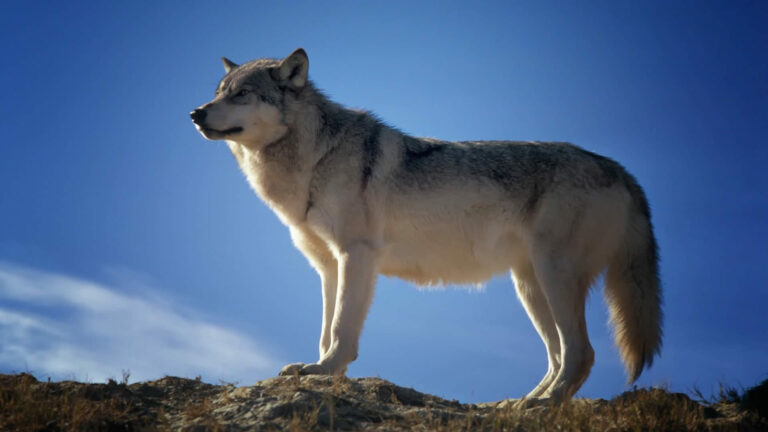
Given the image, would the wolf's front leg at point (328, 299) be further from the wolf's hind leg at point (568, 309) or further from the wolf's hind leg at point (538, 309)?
the wolf's hind leg at point (568, 309)

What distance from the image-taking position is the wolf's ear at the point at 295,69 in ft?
24.1

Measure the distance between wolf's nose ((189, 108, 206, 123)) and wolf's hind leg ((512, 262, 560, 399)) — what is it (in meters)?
3.84

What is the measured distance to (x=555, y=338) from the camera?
24.6 feet

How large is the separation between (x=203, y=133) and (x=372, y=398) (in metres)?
3.35

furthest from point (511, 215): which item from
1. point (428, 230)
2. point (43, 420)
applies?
point (43, 420)

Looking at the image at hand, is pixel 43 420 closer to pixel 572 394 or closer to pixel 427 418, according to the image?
pixel 427 418

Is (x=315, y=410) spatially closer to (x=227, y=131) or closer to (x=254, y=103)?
(x=227, y=131)

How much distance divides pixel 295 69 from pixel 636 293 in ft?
14.7

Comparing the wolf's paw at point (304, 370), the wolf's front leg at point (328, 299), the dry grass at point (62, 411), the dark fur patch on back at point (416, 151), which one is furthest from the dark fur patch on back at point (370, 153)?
the dry grass at point (62, 411)

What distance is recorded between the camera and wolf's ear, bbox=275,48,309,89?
7.34 m

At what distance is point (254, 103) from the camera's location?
7.16m

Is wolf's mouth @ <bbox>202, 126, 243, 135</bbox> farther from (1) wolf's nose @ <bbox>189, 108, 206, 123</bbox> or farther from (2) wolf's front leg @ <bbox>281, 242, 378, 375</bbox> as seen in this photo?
(2) wolf's front leg @ <bbox>281, 242, 378, 375</bbox>

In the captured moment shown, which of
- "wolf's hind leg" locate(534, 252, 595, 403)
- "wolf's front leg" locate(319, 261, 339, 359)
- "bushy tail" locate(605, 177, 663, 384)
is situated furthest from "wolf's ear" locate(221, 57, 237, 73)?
"bushy tail" locate(605, 177, 663, 384)

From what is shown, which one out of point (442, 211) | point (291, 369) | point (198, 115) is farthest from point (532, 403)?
point (198, 115)
